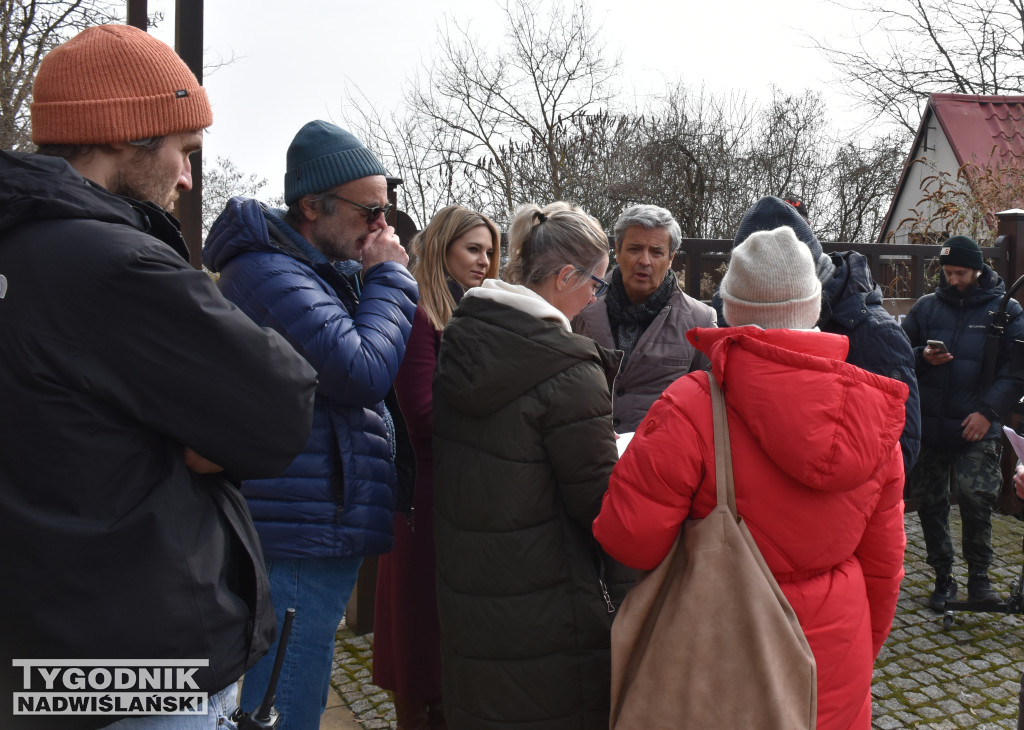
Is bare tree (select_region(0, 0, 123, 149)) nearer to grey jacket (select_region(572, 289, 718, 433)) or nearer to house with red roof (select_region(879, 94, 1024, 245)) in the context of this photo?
grey jacket (select_region(572, 289, 718, 433))

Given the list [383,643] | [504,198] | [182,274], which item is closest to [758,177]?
[504,198]

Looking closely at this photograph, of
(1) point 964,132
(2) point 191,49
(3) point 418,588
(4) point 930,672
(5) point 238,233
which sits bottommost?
(4) point 930,672

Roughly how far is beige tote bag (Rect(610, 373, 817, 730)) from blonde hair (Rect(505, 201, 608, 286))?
1.98 feet

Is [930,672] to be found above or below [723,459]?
below

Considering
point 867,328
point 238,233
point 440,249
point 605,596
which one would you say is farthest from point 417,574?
point 867,328

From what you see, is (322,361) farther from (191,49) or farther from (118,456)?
(191,49)

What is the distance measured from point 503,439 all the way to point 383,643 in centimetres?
142

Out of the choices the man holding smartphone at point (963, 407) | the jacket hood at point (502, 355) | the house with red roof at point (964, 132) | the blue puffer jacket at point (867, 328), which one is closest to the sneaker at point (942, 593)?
the man holding smartphone at point (963, 407)

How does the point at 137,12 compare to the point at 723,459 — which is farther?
the point at 137,12

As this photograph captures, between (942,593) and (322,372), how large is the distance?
4434 millimetres

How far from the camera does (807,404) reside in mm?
1795

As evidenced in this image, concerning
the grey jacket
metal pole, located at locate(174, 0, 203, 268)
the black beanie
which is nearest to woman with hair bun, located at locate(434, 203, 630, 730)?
the grey jacket

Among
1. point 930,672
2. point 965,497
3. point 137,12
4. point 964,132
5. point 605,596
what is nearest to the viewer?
point 605,596

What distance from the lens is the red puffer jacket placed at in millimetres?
1807
